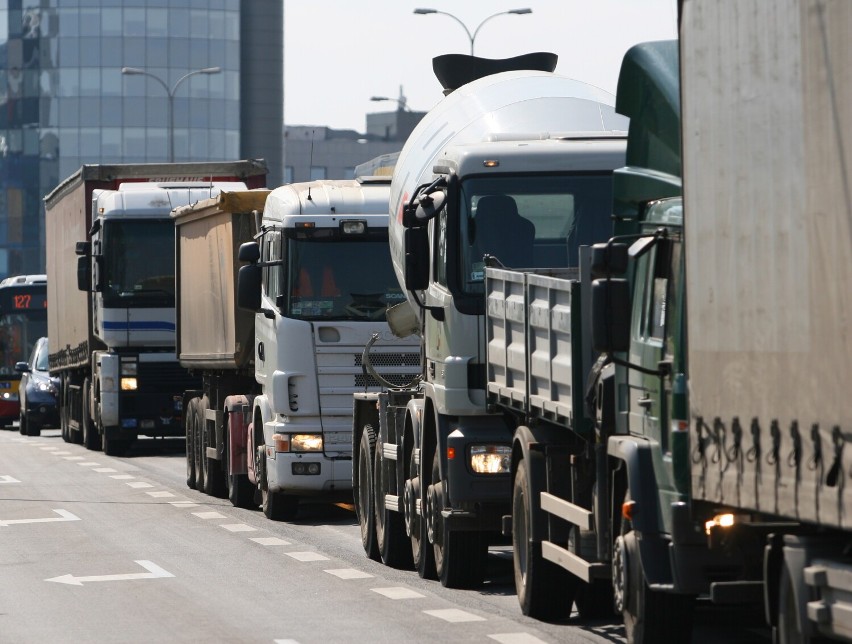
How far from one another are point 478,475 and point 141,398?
17.6 m

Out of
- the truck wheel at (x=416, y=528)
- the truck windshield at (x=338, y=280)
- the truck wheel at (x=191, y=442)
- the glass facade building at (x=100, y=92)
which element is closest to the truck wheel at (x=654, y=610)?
the truck wheel at (x=416, y=528)

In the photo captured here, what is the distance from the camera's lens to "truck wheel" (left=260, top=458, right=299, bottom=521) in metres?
19.4

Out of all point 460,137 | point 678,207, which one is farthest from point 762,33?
point 460,137

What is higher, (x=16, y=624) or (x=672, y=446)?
(x=672, y=446)

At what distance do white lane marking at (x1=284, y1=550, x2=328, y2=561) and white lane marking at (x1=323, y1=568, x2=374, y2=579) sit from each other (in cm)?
80

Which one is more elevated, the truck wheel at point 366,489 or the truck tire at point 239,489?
the truck wheel at point 366,489

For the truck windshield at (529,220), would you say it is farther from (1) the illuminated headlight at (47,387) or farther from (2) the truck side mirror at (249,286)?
(1) the illuminated headlight at (47,387)

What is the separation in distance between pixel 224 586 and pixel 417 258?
99.5 inches

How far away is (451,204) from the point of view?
13211 millimetres

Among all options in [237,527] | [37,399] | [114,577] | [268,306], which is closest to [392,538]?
[114,577]

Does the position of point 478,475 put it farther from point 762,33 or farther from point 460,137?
point 762,33

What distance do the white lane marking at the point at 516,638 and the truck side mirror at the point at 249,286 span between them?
336 inches

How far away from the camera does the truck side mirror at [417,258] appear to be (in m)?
13.6

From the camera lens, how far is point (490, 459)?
1287 centimetres
